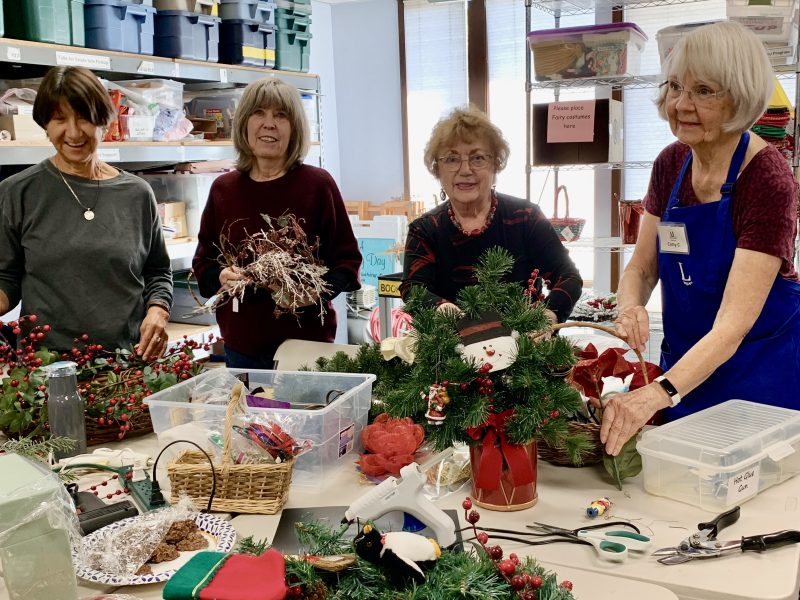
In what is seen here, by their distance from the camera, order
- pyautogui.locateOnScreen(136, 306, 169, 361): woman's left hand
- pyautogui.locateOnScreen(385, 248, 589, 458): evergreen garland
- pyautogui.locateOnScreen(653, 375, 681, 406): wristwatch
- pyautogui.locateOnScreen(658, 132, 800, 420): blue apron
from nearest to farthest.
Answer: pyautogui.locateOnScreen(385, 248, 589, 458): evergreen garland → pyautogui.locateOnScreen(653, 375, 681, 406): wristwatch → pyautogui.locateOnScreen(658, 132, 800, 420): blue apron → pyautogui.locateOnScreen(136, 306, 169, 361): woman's left hand

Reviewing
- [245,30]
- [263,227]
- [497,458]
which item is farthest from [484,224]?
[245,30]

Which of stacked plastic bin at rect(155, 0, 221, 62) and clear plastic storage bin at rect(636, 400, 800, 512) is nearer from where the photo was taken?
clear plastic storage bin at rect(636, 400, 800, 512)

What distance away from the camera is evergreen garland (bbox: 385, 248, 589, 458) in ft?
4.59

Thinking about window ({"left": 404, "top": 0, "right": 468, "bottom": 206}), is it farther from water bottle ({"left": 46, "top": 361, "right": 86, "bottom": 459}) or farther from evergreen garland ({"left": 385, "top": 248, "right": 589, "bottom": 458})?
evergreen garland ({"left": 385, "top": 248, "right": 589, "bottom": 458})

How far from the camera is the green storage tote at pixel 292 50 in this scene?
4.73m

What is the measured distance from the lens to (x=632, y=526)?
1.39m

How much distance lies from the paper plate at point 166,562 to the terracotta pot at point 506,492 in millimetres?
453

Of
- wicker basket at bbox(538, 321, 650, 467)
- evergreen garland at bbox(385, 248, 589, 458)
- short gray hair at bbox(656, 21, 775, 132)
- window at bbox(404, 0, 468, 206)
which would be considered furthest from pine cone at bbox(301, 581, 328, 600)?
window at bbox(404, 0, 468, 206)

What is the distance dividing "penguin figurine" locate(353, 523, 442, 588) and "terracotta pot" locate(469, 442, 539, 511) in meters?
0.42

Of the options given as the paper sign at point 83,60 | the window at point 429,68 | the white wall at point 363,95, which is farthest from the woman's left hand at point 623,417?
the white wall at point 363,95

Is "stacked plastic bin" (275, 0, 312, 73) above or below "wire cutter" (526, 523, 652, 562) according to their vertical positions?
above

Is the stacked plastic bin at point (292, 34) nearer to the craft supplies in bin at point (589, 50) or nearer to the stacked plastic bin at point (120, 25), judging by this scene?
the stacked plastic bin at point (120, 25)

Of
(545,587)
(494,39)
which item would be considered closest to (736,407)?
(545,587)

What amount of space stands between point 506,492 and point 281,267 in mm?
955
